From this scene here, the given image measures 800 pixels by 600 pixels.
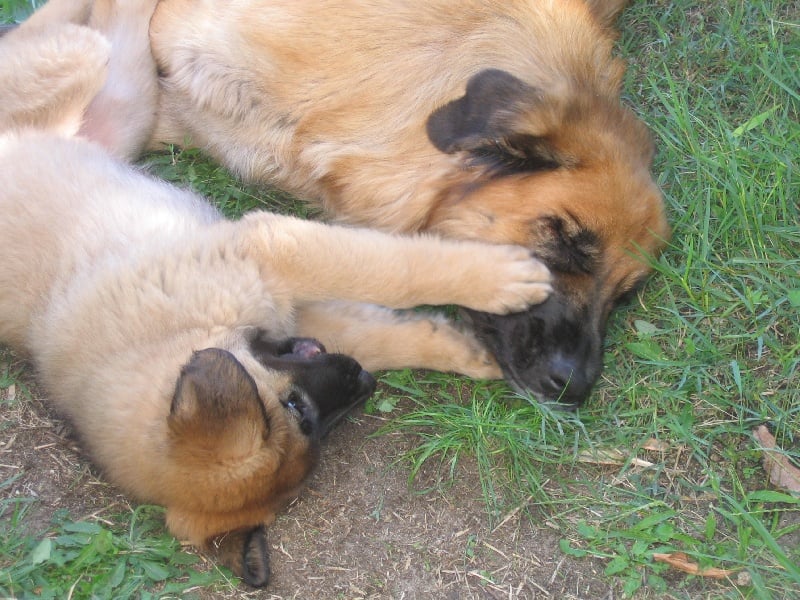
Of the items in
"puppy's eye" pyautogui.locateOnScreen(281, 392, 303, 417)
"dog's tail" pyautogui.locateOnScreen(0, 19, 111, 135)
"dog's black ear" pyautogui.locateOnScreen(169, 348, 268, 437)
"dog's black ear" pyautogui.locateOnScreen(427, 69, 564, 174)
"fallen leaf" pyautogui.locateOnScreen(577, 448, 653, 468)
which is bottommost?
"fallen leaf" pyautogui.locateOnScreen(577, 448, 653, 468)

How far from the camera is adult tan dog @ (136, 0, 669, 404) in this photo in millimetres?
3504

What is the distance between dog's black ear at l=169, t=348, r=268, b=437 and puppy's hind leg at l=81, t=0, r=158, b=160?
214 centimetres

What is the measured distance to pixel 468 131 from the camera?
137 inches

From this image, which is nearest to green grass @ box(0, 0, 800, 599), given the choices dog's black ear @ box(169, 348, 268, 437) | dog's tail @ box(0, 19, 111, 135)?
dog's black ear @ box(169, 348, 268, 437)

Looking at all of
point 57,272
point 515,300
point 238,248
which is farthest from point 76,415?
point 515,300

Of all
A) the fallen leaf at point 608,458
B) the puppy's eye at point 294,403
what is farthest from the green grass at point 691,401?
the puppy's eye at point 294,403

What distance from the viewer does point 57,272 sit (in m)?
3.76

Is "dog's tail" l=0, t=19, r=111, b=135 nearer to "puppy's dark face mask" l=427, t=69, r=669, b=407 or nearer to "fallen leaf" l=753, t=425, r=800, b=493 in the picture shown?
"puppy's dark face mask" l=427, t=69, r=669, b=407

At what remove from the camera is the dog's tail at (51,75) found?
429cm

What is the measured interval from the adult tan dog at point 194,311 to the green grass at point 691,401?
0.44 meters

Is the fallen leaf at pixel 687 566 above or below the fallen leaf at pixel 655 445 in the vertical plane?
below

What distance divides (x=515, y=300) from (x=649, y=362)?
2.28 ft

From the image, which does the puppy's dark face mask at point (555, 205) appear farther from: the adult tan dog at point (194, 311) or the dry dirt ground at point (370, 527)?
the dry dirt ground at point (370, 527)

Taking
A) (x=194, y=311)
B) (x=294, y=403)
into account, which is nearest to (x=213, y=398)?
(x=294, y=403)
